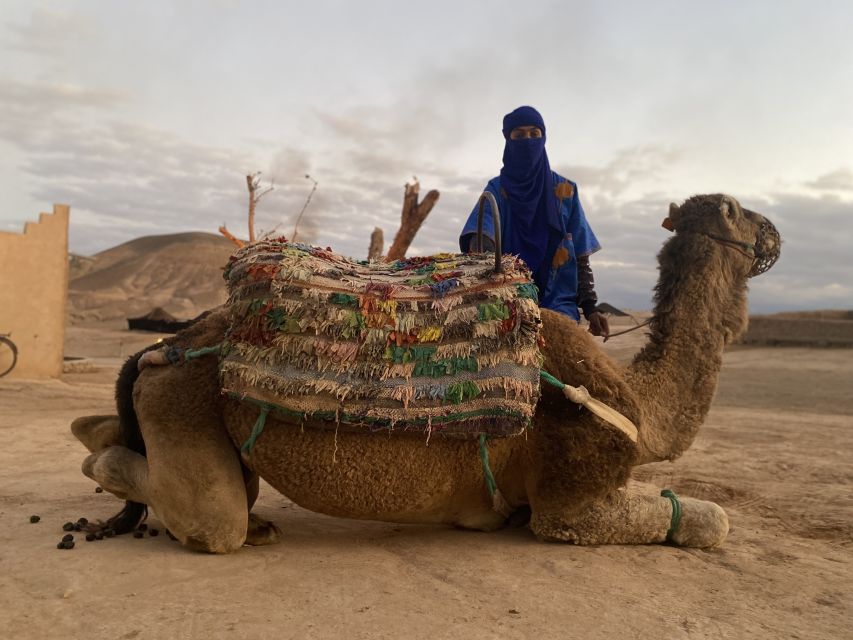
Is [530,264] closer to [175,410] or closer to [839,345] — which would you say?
[175,410]

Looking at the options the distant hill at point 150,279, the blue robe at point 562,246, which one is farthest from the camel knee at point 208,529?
the distant hill at point 150,279

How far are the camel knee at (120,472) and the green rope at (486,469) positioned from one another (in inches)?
70.6

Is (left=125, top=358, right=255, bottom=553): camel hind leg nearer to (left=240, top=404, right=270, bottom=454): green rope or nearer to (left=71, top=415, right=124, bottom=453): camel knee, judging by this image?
(left=240, top=404, right=270, bottom=454): green rope

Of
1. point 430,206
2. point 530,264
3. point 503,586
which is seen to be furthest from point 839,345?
point 503,586

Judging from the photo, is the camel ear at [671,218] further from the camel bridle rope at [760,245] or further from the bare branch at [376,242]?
the bare branch at [376,242]

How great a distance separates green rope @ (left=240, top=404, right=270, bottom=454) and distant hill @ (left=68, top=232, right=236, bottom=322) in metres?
41.0

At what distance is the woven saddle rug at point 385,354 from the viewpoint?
340cm

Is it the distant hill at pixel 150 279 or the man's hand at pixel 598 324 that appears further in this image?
the distant hill at pixel 150 279

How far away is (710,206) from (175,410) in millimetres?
3271

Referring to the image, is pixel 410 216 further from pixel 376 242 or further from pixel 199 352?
pixel 199 352

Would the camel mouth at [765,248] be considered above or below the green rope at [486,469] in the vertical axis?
above

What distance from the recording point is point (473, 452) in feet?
12.0

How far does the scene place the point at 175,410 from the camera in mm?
3635

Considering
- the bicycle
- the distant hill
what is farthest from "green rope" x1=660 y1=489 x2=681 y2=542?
the distant hill
